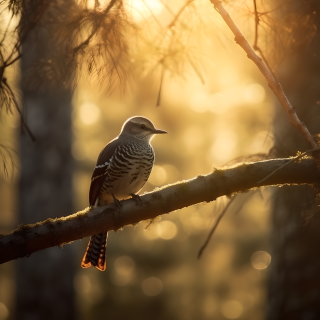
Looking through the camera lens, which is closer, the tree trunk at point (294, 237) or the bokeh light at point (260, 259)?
the tree trunk at point (294, 237)

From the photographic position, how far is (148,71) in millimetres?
3533

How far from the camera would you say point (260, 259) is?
13.9 metres

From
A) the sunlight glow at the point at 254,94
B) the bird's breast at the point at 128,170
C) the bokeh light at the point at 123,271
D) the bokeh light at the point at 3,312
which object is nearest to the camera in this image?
the bird's breast at the point at 128,170

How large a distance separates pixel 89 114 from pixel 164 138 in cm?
276

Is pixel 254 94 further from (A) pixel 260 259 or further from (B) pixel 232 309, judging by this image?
(B) pixel 232 309

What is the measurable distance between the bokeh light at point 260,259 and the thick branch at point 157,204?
11.6 m

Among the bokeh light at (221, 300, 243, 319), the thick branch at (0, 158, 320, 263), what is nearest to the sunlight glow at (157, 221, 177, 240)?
the bokeh light at (221, 300, 243, 319)

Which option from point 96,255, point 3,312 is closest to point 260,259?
point 3,312

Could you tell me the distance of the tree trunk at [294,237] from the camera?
370 centimetres

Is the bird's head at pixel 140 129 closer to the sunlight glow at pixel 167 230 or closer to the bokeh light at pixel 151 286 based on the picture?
the sunlight glow at pixel 167 230

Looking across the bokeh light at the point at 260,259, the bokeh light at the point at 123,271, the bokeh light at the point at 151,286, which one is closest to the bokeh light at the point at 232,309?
the bokeh light at the point at 151,286

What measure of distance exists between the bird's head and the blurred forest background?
37 centimetres

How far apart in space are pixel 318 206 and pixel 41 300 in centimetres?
460

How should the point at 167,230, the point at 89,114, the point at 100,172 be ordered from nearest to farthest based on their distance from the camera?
the point at 100,172, the point at 89,114, the point at 167,230
